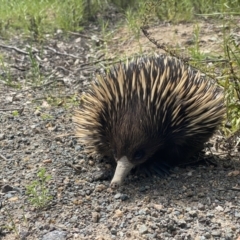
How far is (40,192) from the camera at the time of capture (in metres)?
3.32

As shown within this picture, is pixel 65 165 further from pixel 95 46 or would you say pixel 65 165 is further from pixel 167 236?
pixel 95 46

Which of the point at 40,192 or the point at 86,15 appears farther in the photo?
the point at 86,15

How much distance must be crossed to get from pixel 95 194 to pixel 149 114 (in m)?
0.51

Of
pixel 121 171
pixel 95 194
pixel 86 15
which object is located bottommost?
pixel 95 194

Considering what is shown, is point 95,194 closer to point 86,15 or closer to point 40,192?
point 40,192

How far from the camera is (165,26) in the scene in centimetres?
634

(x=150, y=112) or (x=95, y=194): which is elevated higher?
(x=150, y=112)

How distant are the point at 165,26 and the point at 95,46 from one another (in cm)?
79

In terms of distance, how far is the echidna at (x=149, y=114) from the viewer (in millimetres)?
3262

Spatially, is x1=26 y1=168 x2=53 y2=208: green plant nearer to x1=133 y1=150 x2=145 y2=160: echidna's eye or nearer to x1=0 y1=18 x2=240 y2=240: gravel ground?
x1=0 y1=18 x2=240 y2=240: gravel ground

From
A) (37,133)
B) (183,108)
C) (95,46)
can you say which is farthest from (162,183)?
(95,46)

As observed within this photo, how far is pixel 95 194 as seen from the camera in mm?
3301

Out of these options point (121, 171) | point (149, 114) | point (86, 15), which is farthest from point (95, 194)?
point (86, 15)

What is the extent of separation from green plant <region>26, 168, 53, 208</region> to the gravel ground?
30 millimetres
